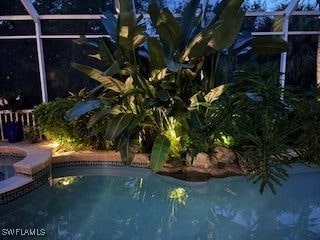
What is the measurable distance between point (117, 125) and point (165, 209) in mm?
1445

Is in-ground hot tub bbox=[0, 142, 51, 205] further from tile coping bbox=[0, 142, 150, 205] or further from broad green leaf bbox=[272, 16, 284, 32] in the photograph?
broad green leaf bbox=[272, 16, 284, 32]

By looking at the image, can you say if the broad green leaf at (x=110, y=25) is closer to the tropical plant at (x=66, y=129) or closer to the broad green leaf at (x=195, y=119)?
the tropical plant at (x=66, y=129)

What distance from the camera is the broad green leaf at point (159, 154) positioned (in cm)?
469

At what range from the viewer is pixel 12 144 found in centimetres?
650

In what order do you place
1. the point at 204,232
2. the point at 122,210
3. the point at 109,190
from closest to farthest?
1. the point at 204,232
2. the point at 122,210
3. the point at 109,190

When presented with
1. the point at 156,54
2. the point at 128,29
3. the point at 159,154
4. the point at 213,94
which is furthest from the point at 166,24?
the point at 159,154

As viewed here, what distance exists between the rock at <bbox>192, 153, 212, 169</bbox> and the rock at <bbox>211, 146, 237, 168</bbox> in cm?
10

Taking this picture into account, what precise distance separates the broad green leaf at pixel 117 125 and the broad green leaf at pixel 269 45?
223 cm

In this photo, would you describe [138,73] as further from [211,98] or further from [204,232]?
[204,232]

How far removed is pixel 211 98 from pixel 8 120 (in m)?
4.54

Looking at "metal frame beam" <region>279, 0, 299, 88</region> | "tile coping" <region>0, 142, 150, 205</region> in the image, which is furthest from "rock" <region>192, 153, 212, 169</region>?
"metal frame beam" <region>279, 0, 299, 88</region>

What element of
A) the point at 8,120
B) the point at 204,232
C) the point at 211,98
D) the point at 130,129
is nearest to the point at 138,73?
the point at 130,129

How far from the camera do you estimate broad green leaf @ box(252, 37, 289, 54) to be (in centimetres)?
484

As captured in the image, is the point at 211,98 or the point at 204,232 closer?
the point at 204,232
